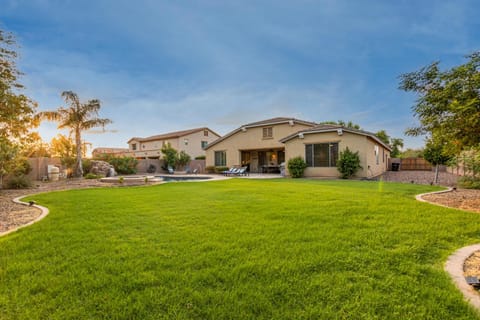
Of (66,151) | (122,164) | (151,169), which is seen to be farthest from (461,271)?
(151,169)

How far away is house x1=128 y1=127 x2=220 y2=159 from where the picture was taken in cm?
3381

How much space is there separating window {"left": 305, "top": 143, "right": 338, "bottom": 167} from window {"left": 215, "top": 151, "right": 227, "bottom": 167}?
33.1 ft

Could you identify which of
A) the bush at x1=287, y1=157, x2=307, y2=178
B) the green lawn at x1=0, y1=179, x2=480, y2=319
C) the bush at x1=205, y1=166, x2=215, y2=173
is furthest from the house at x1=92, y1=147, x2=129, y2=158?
the green lawn at x1=0, y1=179, x2=480, y2=319

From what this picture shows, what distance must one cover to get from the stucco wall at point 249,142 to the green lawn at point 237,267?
1645cm

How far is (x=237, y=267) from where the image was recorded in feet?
8.93

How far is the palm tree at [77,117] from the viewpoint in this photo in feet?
55.6

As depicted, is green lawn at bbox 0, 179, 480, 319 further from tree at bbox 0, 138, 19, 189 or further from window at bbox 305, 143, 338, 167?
window at bbox 305, 143, 338, 167

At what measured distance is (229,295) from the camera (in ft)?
7.23

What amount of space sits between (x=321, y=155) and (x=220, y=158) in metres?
11.7

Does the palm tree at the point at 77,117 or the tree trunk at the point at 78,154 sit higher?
the palm tree at the point at 77,117

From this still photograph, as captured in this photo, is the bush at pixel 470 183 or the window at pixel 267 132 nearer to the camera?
the bush at pixel 470 183

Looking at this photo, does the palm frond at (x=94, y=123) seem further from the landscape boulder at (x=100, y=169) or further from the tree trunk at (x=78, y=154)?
the landscape boulder at (x=100, y=169)

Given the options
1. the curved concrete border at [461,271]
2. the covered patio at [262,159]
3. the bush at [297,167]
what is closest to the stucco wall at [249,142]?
the covered patio at [262,159]

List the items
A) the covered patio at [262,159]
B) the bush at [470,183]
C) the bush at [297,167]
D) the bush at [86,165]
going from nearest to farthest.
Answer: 1. the bush at [470,183]
2. the bush at [297,167]
3. the bush at [86,165]
4. the covered patio at [262,159]
